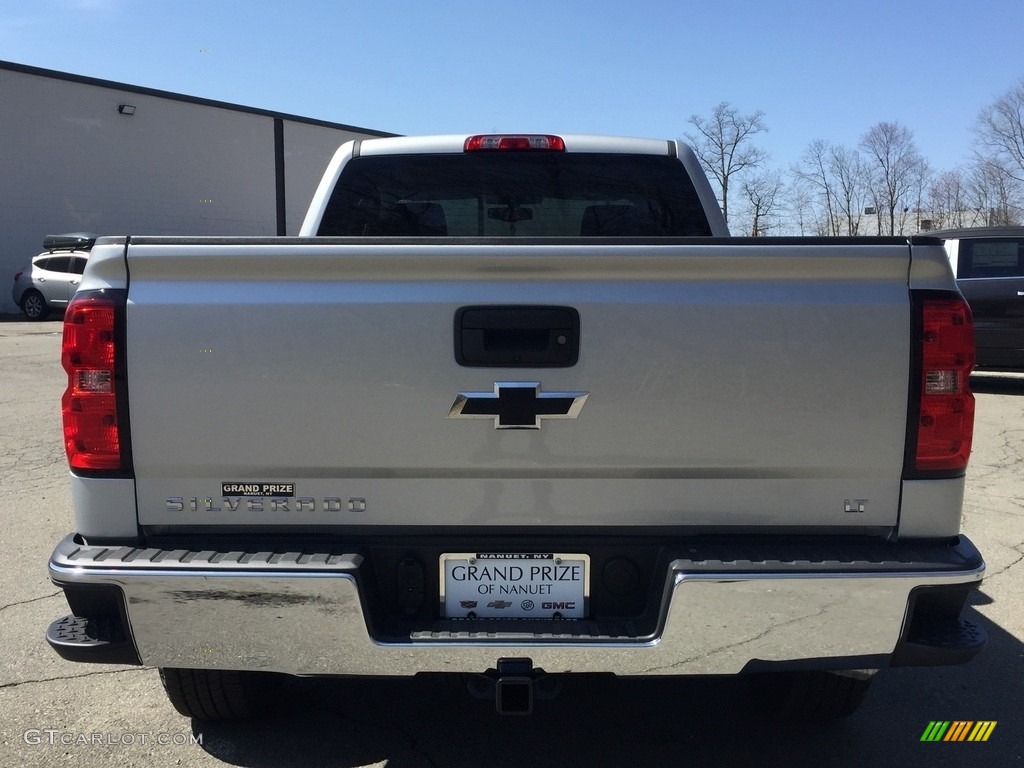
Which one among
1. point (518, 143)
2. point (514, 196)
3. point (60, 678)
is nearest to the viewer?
point (60, 678)

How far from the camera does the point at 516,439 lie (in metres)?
2.42

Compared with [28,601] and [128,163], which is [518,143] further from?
[128,163]

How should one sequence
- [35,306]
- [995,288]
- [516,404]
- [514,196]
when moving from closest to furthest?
[516,404], [514,196], [995,288], [35,306]

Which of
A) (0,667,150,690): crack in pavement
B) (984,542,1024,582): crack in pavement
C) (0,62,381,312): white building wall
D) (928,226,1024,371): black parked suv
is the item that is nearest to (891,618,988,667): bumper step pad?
(984,542,1024,582): crack in pavement

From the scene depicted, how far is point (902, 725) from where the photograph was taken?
10.7 feet

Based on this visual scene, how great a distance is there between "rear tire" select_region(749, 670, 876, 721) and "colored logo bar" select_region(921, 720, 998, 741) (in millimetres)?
288

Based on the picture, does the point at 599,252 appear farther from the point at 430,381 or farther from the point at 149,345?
the point at 149,345

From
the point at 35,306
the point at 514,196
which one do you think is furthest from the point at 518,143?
the point at 35,306

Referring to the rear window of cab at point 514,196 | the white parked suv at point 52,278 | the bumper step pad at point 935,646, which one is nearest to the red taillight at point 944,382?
the bumper step pad at point 935,646

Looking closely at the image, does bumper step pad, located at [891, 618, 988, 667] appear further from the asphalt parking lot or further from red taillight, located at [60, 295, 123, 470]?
red taillight, located at [60, 295, 123, 470]

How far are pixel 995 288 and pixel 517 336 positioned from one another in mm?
9878

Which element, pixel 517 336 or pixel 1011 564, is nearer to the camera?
pixel 517 336

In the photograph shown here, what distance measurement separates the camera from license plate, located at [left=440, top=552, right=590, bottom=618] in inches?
98.8

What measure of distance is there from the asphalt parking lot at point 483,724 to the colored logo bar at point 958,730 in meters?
0.04
